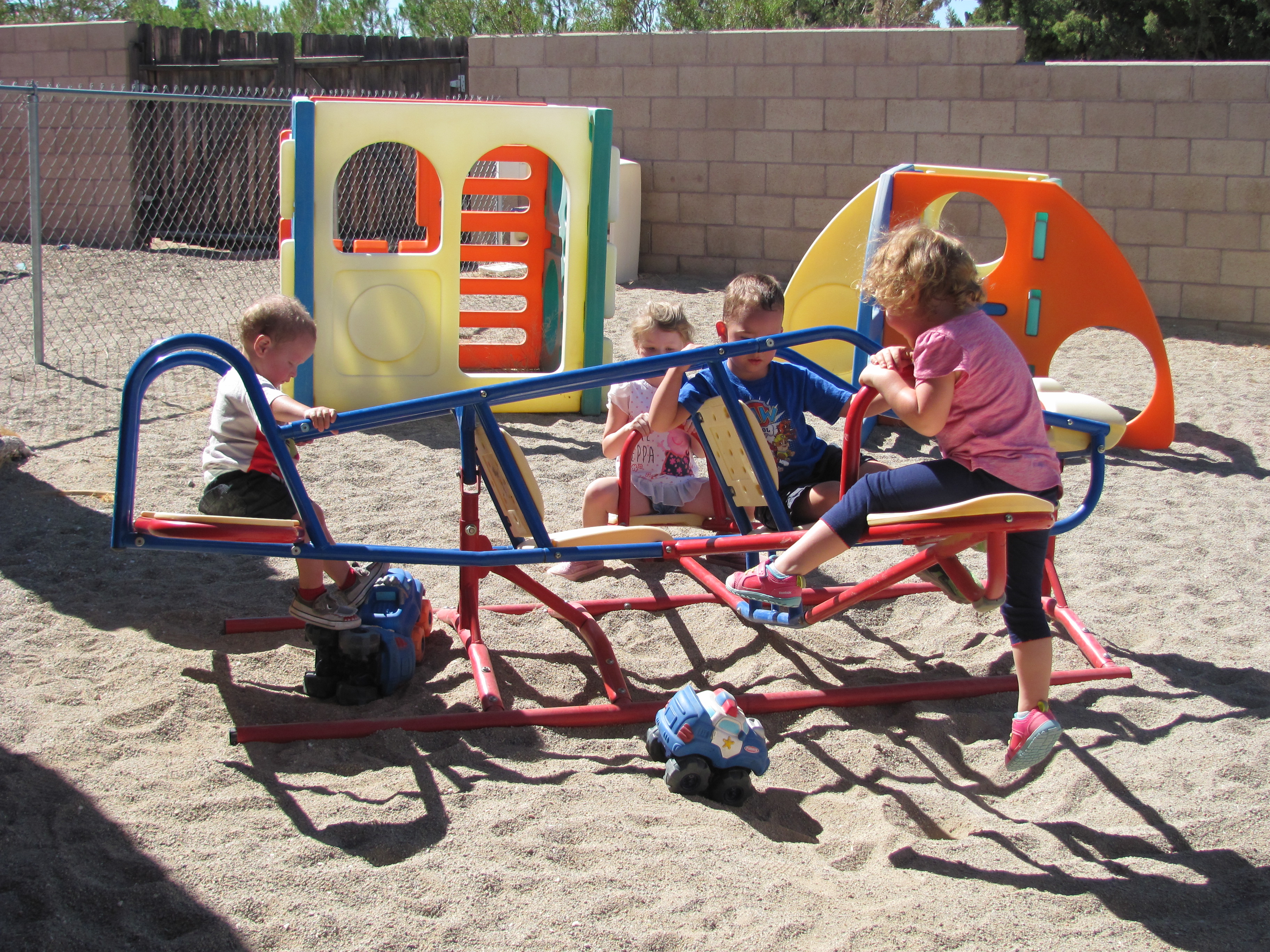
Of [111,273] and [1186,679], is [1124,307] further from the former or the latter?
[111,273]

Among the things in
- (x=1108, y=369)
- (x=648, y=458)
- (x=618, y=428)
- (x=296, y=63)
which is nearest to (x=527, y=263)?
(x=618, y=428)

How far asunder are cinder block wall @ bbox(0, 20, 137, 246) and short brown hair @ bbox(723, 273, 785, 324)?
408 inches

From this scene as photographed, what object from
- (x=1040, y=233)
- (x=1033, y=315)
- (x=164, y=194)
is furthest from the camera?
(x=164, y=194)

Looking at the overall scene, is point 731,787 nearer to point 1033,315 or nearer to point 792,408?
point 792,408

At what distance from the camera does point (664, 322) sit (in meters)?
3.63

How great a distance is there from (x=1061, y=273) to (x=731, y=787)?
168 inches

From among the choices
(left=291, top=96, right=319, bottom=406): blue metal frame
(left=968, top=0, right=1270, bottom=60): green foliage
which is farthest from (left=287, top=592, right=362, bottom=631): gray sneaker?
(left=968, top=0, right=1270, bottom=60): green foliage

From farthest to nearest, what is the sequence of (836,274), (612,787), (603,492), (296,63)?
1. (296,63)
2. (836,274)
3. (603,492)
4. (612,787)

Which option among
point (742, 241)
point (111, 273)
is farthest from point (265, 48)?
point (742, 241)

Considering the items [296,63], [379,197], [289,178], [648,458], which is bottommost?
[648,458]

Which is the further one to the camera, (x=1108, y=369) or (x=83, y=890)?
(x=1108, y=369)

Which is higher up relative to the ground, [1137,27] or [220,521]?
[1137,27]

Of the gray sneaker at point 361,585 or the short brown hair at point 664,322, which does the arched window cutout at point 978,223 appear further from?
the gray sneaker at point 361,585

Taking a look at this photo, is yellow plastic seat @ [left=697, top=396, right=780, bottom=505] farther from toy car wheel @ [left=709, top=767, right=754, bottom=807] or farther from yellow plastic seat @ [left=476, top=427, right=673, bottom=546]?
toy car wheel @ [left=709, top=767, right=754, bottom=807]
